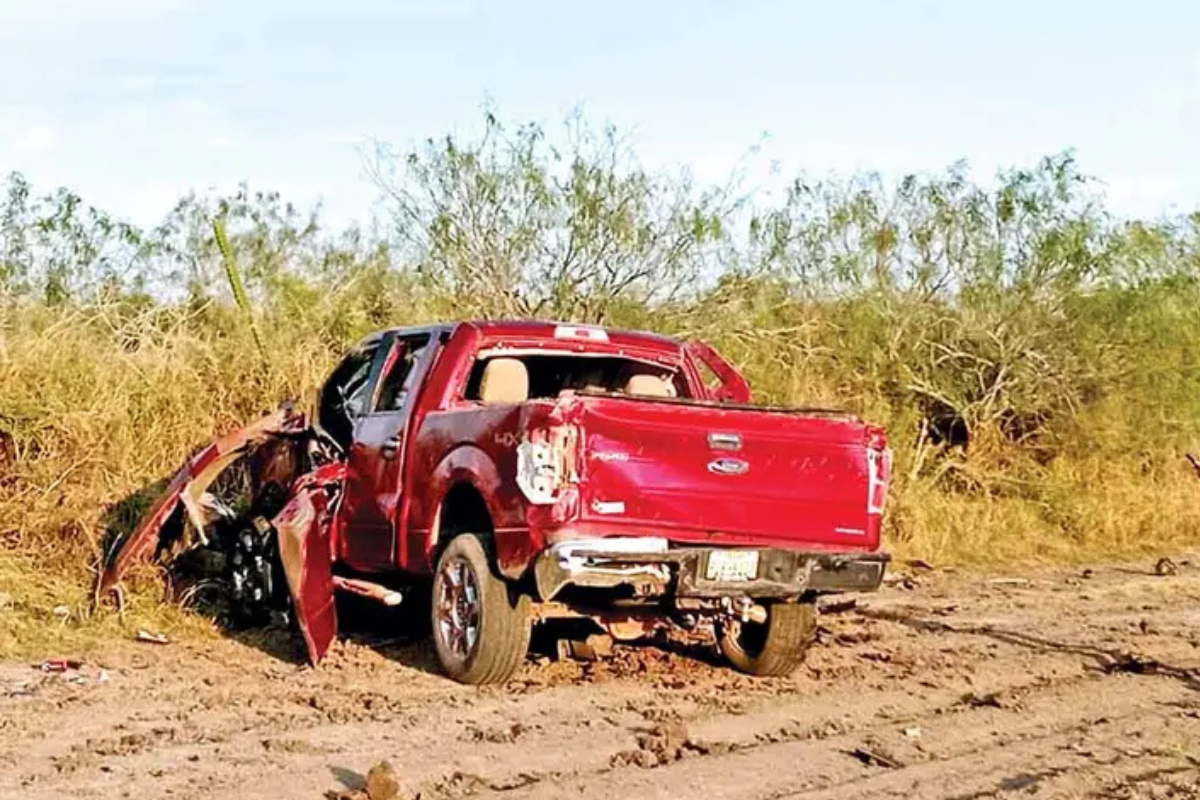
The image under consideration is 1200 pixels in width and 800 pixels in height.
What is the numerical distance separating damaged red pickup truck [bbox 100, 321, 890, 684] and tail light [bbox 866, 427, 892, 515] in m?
0.01

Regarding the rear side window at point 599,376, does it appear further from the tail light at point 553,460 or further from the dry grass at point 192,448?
the dry grass at point 192,448

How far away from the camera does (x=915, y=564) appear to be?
50.1ft

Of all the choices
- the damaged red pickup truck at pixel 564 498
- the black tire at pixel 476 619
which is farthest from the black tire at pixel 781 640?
the black tire at pixel 476 619

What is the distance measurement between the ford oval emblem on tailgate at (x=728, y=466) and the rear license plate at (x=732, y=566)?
0.40 meters

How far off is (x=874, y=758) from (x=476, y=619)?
2250 millimetres

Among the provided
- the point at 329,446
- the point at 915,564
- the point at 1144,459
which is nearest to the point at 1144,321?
the point at 1144,459

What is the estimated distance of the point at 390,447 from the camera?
938 centimetres

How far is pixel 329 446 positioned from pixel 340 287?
19.7 feet

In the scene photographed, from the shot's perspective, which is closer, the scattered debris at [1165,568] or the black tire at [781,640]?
the black tire at [781,640]

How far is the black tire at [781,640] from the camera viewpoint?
30.0 ft

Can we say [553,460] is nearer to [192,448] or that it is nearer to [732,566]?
[732,566]

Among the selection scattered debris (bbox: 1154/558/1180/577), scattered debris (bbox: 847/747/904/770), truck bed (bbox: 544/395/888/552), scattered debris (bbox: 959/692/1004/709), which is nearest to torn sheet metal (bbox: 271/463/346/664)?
truck bed (bbox: 544/395/888/552)

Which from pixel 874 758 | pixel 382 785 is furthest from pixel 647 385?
pixel 382 785

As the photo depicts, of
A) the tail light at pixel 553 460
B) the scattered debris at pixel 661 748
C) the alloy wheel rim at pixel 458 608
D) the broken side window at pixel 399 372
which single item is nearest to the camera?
the scattered debris at pixel 661 748
